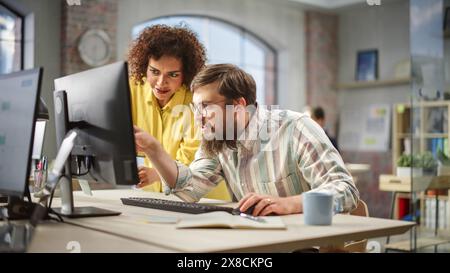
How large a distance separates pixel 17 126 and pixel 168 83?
1127 mm

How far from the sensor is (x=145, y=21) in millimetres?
6543

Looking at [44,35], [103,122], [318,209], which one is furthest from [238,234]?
[44,35]

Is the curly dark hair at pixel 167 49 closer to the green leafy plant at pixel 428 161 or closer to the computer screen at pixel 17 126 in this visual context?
the computer screen at pixel 17 126

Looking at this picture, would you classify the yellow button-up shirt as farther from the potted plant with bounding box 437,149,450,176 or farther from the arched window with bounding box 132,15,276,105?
the arched window with bounding box 132,15,276,105

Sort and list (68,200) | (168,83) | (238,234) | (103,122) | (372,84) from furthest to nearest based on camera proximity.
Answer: (372,84) < (168,83) < (68,200) < (103,122) < (238,234)

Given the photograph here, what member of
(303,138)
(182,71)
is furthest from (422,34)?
(303,138)

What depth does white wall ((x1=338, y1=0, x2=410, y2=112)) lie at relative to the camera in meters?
7.92

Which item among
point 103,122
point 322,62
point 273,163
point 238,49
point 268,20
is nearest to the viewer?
point 103,122

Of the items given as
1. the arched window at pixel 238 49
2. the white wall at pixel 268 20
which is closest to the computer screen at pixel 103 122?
the white wall at pixel 268 20

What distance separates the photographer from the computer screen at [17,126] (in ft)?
4.75

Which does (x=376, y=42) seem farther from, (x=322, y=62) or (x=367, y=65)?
(x=322, y=62)

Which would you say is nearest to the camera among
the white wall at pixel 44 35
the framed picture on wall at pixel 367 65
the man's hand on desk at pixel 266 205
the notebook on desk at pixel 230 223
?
the notebook on desk at pixel 230 223

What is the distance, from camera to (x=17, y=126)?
1501 mm
